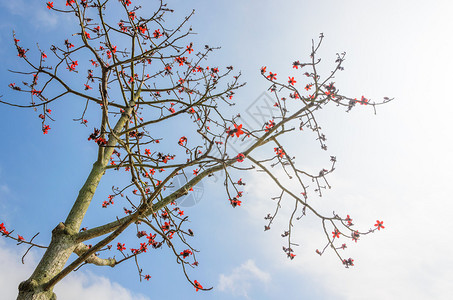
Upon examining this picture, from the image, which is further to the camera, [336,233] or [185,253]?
[336,233]

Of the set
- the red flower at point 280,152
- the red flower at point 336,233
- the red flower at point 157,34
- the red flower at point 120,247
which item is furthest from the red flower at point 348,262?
the red flower at point 157,34

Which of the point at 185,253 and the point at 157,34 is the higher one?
the point at 157,34

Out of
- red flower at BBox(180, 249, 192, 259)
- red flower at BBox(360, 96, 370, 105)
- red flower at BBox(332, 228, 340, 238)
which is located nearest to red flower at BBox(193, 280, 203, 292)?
red flower at BBox(180, 249, 192, 259)

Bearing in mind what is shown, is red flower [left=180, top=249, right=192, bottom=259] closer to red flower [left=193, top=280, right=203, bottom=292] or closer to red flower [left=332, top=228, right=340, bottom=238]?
red flower [left=193, top=280, right=203, bottom=292]

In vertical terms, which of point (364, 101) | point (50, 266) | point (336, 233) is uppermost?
point (364, 101)

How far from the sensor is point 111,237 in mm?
2518

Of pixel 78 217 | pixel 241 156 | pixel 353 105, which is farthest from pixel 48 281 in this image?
pixel 353 105

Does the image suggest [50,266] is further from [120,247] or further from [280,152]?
[280,152]

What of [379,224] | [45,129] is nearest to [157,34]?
[45,129]

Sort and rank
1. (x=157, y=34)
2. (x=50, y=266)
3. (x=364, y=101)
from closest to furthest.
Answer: (x=50, y=266), (x=364, y=101), (x=157, y=34)

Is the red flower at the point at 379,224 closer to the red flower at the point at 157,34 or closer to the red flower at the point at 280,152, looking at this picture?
the red flower at the point at 280,152

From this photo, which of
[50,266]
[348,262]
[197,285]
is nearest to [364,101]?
[348,262]

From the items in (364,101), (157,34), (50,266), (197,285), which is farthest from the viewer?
(157,34)

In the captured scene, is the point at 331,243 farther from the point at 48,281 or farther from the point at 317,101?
the point at 48,281
